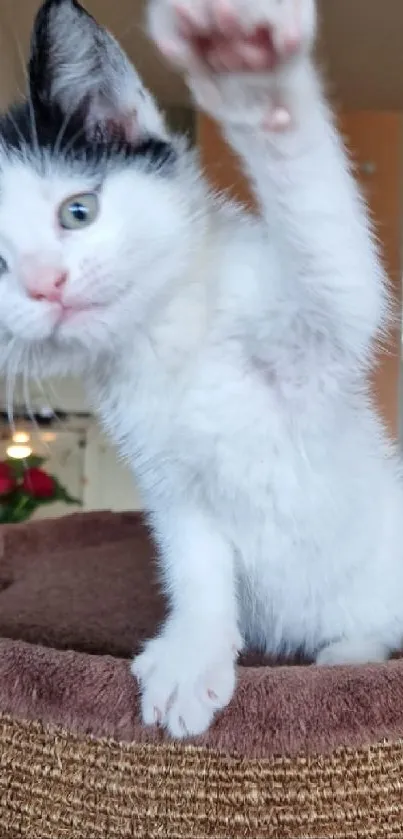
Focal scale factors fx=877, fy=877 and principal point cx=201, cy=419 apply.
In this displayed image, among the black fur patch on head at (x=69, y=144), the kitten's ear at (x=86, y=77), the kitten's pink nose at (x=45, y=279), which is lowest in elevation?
the kitten's pink nose at (x=45, y=279)

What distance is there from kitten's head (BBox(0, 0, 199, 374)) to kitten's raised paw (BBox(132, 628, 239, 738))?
0.78 feet

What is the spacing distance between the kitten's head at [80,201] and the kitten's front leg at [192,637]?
7.3 inches

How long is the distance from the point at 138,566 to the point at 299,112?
0.75 meters

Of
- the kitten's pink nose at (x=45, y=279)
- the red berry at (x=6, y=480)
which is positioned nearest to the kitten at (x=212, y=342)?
the kitten's pink nose at (x=45, y=279)

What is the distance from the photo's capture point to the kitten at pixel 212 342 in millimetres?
592

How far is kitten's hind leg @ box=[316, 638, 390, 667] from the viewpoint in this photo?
29.9 inches

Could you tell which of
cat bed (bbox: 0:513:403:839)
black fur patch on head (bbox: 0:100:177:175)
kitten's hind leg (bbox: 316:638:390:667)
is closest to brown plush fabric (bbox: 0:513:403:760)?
cat bed (bbox: 0:513:403:839)

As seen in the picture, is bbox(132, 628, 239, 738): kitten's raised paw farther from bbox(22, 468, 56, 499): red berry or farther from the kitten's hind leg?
bbox(22, 468, 56, 499): red berry

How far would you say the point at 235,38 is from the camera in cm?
43

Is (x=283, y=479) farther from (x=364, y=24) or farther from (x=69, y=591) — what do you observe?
(x=364, y=24)

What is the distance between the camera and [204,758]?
60 cm

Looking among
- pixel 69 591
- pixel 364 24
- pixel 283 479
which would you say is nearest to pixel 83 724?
pixel 283 479

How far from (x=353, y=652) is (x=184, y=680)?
0.20 meters

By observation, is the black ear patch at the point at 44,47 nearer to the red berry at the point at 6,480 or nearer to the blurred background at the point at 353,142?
the blurred background at the point at 353,142
